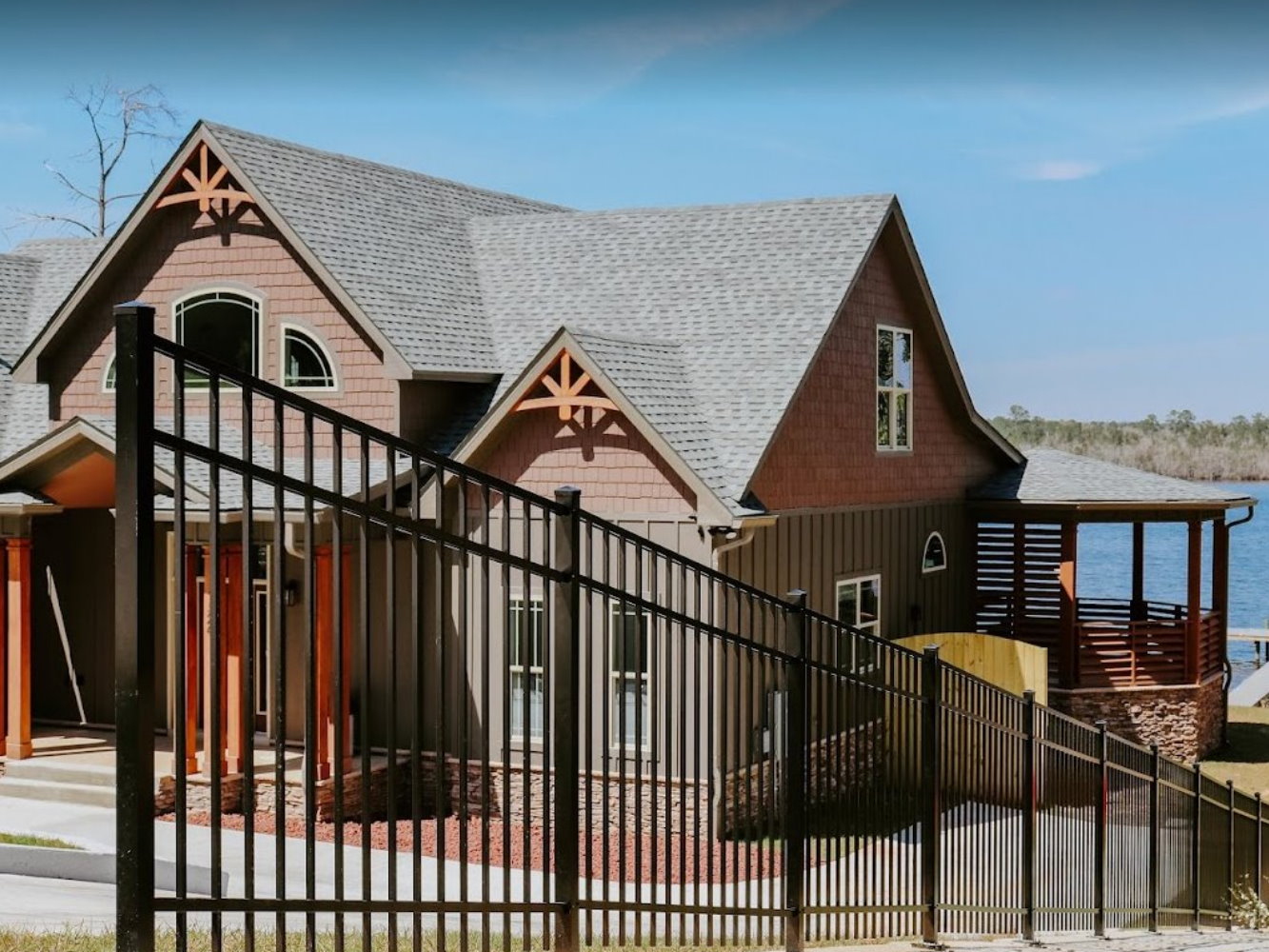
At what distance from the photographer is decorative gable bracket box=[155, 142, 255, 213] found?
18391 mm

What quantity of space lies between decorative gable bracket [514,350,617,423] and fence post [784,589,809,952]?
8269mm

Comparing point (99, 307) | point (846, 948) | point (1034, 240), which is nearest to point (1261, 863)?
point (846, 948)

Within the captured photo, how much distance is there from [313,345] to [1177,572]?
8180 cm

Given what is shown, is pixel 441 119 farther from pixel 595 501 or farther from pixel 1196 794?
pixel 1196 794

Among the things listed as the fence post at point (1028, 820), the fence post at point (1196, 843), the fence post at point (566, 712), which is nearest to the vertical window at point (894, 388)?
the fence post at point (1196, 843)

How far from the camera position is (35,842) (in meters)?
13.4

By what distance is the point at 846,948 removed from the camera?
8.50 meters

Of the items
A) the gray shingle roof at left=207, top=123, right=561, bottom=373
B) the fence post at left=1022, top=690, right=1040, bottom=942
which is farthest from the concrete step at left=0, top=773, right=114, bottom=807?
the fence post at left=1022, top=690, right=1040, bottom=942

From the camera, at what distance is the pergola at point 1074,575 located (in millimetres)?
22156

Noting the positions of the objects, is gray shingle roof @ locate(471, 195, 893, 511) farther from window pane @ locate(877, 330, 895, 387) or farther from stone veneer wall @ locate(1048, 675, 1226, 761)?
stone veneer wall @ locate(1048, 675, 1226, 761)

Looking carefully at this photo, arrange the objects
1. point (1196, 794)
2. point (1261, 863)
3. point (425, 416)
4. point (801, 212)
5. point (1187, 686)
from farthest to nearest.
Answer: point (1187, 686) < point (801, 212) < point (425, 416) < point (1261, 863) < point (1196, 794)

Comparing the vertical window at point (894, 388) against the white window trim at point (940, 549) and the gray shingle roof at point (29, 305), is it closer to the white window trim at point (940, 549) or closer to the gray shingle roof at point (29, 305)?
the white window trim at point (940, 549)

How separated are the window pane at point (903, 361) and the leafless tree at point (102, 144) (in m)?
23.8

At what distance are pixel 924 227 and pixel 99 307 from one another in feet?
35.4
